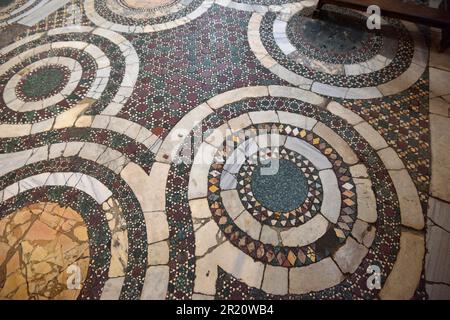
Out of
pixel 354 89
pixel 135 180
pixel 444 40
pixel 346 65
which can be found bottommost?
pixel 135 180

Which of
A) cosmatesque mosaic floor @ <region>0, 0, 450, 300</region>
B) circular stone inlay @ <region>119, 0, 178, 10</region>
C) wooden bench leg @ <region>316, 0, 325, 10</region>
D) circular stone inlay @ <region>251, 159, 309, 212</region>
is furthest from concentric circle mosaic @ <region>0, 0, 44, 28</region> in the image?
circular stone inlay @ <region>251, 159, 309, 212</region>

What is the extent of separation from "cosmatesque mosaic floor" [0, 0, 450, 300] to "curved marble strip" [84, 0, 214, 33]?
0.14 feet

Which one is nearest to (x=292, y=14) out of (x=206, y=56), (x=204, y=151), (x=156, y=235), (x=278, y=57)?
(x=278, y=57)

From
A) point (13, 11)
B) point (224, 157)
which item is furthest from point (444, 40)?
point (13, 11)

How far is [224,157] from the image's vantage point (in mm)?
2811

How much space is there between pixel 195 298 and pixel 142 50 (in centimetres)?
299

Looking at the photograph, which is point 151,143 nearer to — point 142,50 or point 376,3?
point 142,50

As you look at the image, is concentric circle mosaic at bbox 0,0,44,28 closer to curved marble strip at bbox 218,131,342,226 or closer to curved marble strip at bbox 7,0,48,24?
curved marble strip at bbox 7,0,48,24

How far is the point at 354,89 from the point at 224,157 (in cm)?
167

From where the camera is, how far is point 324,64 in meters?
3.51

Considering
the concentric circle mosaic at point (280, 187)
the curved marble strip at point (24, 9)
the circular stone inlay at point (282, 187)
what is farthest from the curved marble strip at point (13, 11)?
the circular stone inlay at point (282, 187)

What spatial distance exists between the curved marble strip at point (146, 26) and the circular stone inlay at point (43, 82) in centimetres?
97

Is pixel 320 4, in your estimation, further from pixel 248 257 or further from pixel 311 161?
pixel 248 257

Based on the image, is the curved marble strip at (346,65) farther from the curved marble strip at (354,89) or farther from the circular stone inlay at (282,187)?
the circular stone inlay at (282,187)
